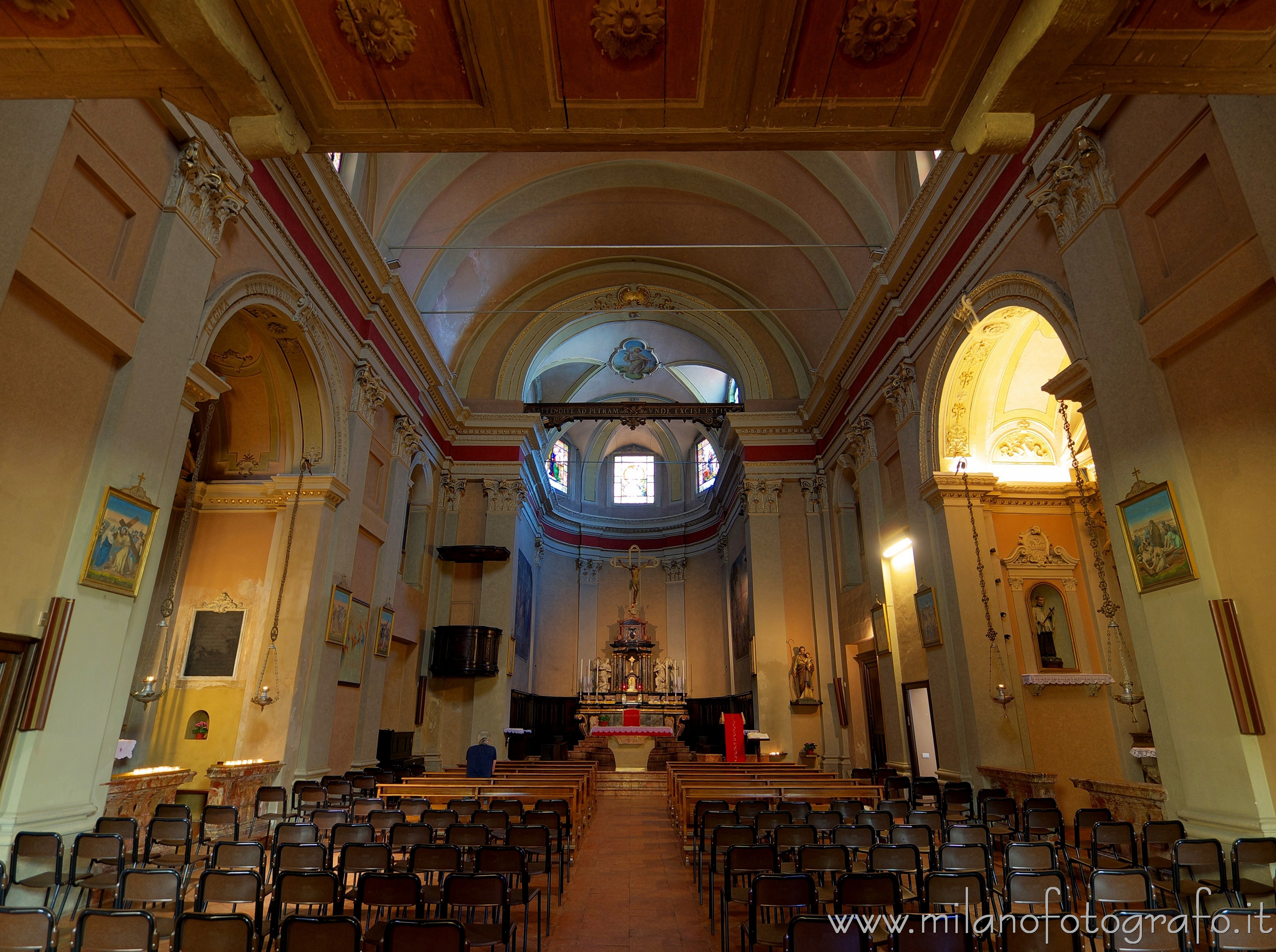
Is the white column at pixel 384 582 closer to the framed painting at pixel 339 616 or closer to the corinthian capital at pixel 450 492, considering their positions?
the framed painting at pixel 339 616

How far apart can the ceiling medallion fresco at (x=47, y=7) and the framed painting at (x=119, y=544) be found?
402cm

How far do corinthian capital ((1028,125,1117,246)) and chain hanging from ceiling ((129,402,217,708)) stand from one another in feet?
33.2

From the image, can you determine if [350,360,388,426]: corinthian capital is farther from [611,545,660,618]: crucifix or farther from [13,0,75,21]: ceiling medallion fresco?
[611,545,660,618]: crucifix

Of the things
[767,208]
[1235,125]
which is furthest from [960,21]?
[767,208]

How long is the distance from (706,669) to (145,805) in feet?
62.1

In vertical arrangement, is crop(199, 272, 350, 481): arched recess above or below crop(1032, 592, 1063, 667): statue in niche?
above

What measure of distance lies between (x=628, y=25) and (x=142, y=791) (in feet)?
26.9

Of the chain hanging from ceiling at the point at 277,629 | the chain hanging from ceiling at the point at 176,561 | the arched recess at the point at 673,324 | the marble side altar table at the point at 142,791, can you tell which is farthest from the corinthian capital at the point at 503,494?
the marble side altar table at the point at 142,791

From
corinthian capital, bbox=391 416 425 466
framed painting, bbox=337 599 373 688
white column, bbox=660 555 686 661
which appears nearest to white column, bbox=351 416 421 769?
corinthian capital, bbox=391 416 425 466

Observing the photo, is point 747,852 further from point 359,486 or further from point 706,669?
point 706,669

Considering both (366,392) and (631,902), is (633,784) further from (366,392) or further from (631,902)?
(631,902)

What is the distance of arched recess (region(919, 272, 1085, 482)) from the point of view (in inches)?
307

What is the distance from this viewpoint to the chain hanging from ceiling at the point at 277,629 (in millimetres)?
9703

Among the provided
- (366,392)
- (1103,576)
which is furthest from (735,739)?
(366,392)
